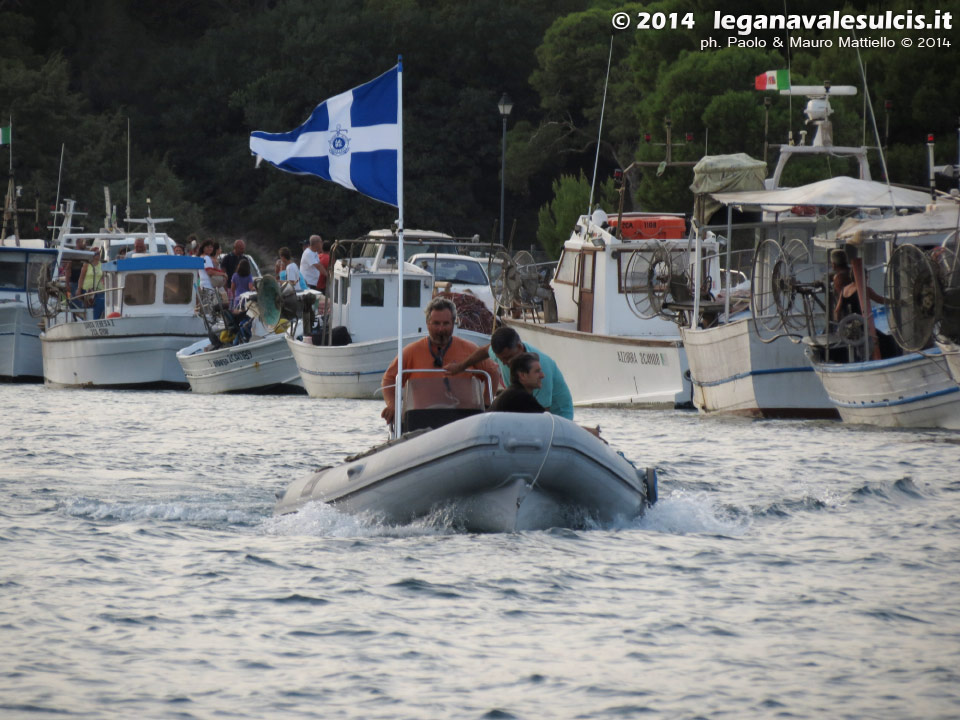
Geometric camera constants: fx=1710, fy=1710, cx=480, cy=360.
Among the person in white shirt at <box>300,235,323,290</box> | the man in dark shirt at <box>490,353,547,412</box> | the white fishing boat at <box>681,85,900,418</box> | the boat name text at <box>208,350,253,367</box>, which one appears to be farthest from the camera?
the person in white shirt at <box>300,235,323,290</box>

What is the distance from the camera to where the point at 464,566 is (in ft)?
33.4

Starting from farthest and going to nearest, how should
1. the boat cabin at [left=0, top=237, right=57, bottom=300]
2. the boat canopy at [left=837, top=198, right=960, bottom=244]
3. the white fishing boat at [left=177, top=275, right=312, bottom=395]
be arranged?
the boat cabin at [left=0, top=237, right=57, bottom=300] → the white fishing boat at [left=177, top=275, right=312, bottom=395] → the boat canopy at [left=837, top=198, right=960, bottom=244]

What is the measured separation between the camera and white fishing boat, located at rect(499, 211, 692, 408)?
84.6ft

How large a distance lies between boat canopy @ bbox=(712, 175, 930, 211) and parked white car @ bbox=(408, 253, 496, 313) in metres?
8.26

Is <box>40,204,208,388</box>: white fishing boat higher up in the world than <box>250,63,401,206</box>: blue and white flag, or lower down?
lower down

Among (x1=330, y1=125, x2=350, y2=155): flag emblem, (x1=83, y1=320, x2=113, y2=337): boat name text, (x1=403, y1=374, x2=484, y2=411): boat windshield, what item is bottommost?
(x1=83, y1=320, x2=113, y2=337): boat name text

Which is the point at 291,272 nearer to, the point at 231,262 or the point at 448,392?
the point at 231,262

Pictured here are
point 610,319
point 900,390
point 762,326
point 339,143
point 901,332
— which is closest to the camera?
point 339,143

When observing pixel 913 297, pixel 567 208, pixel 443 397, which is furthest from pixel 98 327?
pixel 443 397

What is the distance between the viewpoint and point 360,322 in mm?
29219

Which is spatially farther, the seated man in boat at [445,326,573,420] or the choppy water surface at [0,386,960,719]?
the seated man in boat at [445,326,573,420]

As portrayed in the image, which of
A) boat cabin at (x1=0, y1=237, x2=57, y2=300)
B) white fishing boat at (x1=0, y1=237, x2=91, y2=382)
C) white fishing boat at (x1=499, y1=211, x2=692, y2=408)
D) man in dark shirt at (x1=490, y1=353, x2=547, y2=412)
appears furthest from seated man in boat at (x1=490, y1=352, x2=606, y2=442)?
boat cabin at (x1=0, y1=237, x2=57, y2=300)

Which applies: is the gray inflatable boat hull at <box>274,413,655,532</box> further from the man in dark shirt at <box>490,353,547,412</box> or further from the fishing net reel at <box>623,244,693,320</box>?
the fishing net reel at <box>623,244,693,320</box>

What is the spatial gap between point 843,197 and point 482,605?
13.3m
